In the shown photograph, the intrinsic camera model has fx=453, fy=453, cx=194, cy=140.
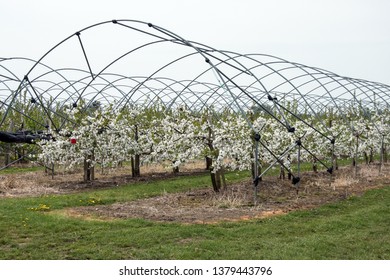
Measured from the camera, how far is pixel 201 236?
7.99m

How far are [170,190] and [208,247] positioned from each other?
645 centimetres

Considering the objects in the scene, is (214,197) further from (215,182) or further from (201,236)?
(201,236)

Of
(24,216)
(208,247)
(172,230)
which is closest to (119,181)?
(24,216)

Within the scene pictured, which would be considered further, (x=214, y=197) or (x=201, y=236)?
(x=214, y=197)

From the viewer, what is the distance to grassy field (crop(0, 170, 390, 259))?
6.95m

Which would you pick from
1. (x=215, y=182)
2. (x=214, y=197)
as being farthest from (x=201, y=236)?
(x=215, y=182)

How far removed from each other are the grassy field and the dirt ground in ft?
1.96

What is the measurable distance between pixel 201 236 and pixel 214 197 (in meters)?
3.66

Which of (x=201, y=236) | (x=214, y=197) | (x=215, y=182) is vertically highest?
(x=215, y=182)

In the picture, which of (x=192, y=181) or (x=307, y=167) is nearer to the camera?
(x=192, y=181)

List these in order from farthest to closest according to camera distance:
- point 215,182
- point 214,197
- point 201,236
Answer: point 215,182, point 214,197, point 201,236

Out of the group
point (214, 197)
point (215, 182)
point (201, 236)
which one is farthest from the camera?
point (215, 182)

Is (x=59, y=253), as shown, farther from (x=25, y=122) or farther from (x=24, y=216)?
(x=25, y=122)

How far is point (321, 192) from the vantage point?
1261cm
